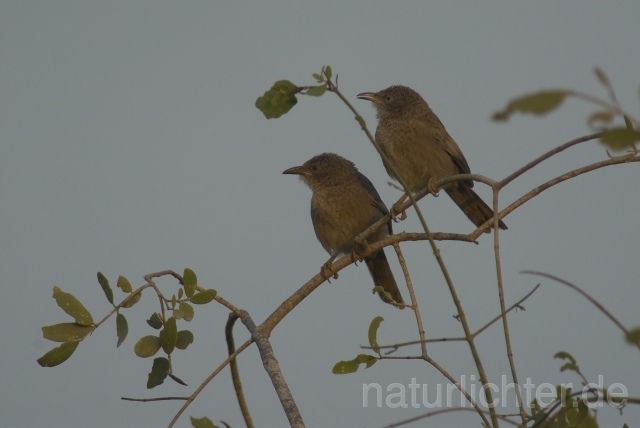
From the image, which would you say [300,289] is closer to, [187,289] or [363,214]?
[187,289]

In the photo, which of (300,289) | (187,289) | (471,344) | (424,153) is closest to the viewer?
(471,344)

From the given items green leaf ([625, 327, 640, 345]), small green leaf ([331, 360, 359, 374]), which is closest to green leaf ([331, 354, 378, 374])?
small green leaf ([331, 360, 359, 374])

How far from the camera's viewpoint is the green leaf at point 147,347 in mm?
3221

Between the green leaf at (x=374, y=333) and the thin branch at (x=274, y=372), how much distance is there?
1.25 ft

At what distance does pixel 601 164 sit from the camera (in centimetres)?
285

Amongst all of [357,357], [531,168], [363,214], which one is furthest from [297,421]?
[363,214]

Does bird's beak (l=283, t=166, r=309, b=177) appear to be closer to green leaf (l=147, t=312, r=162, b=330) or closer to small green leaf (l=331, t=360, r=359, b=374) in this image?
green leaf (l=147, t=312, r=162, b=330)

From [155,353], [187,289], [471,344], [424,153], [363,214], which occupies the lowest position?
[471,344]

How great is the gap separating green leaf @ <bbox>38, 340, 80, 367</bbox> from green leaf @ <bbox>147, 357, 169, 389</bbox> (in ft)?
1.38

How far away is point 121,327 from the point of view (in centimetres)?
304

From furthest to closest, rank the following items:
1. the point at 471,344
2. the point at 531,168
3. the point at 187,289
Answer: the point at 187,289 → the point at 531,168 → the point at 471,344

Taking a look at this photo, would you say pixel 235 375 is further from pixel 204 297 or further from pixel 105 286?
pixel 105 286

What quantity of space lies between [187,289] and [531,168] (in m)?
1.55

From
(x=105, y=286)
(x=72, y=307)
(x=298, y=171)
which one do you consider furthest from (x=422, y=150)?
(x=72, y=307)
